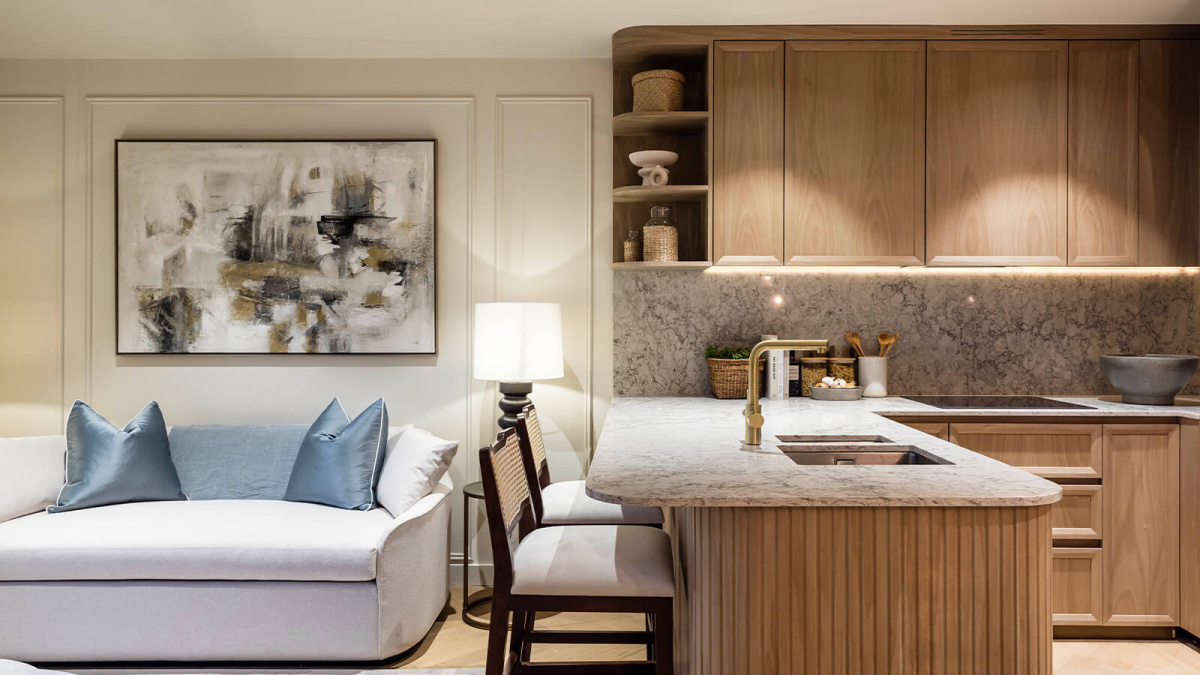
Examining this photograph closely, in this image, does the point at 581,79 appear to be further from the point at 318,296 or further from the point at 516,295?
the point at 318,296

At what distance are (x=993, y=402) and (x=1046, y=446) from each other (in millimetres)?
338

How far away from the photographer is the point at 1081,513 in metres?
2.80

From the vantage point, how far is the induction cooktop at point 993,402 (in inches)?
116

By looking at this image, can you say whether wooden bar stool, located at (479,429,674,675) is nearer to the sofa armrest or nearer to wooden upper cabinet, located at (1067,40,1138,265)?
the sofa armrest

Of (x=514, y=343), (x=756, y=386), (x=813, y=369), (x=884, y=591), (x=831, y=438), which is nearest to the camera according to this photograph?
(x=884, y=591)

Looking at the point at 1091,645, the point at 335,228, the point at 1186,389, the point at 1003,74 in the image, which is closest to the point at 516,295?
the point at 335,228

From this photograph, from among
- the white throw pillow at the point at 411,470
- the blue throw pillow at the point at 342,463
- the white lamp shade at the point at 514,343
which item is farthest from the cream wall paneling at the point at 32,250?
the white lamp shade at the point at 514,343

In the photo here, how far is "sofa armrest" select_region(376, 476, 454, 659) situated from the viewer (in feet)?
8.54

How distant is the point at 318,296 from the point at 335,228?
32 cm

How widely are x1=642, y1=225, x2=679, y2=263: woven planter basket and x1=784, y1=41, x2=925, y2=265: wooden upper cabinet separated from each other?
48cm

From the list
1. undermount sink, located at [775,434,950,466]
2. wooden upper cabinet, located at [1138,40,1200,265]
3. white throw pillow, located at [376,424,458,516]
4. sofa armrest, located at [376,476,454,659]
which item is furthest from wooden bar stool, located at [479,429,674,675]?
wooden upper cabinet, located at [1138,40,1200,265]

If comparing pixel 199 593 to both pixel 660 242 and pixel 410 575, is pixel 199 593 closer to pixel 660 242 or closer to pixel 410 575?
pixel 410 575

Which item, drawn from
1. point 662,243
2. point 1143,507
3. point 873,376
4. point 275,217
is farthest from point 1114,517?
point 275,217

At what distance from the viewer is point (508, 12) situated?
118 inches
